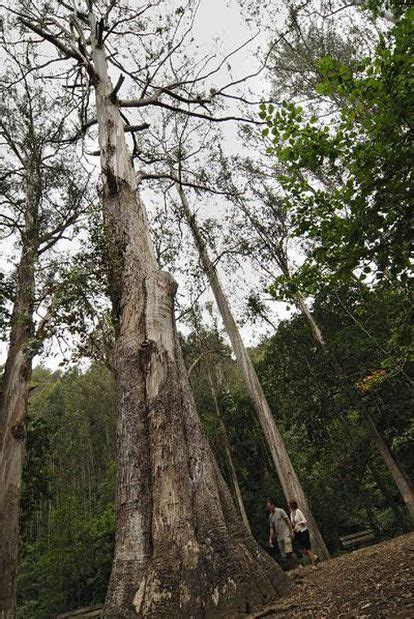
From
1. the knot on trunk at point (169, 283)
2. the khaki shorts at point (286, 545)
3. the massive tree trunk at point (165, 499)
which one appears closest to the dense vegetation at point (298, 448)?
the khaki shorts at point (286, 545)

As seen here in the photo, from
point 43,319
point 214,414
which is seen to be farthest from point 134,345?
point 214,414

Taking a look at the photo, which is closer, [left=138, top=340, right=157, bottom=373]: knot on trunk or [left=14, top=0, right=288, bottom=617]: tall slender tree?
[left=14, top=0, right=288, bottom=617]: tall slender tree

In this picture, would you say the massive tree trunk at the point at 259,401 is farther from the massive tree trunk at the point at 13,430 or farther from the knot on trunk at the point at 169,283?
the knot on trunk at the point at 169,283

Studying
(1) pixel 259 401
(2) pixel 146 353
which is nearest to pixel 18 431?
(2) pixel 146 353

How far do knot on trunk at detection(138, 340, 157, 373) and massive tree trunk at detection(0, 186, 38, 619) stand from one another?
2702 mm

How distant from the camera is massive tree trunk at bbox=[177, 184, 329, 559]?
8373 millimetres

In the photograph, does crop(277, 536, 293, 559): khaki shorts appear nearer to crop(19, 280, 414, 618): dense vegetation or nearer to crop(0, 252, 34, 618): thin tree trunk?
crop(19, 280, 414, 618): dense vegetation

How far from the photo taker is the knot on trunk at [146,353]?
11.5ft

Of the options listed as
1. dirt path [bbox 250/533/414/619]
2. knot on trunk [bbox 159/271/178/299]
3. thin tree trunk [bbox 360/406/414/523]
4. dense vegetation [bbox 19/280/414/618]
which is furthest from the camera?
dense vegetation [bbox 19/280/414/618]

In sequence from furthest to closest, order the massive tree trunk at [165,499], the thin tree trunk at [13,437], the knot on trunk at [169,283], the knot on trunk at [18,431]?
the knot on trunk at [18,431] → the thin tree trunk at [13,437] → the knot on trunk at [169,283] → the massive tree trunk at [165,499]

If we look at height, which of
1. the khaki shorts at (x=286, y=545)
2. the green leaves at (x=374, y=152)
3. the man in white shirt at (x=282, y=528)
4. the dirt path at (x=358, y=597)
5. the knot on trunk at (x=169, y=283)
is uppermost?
the knot on trunk at (x=169, y=283)

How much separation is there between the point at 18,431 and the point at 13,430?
0.27 feet

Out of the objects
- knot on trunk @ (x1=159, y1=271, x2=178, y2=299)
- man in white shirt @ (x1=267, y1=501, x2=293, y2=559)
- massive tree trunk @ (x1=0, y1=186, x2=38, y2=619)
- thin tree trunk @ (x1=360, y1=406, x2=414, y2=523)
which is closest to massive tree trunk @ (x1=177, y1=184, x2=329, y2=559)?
man in white shirt @ (x1=267, y1=501, x2=293, y2=559)

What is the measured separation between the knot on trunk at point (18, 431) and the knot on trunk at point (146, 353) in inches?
170
